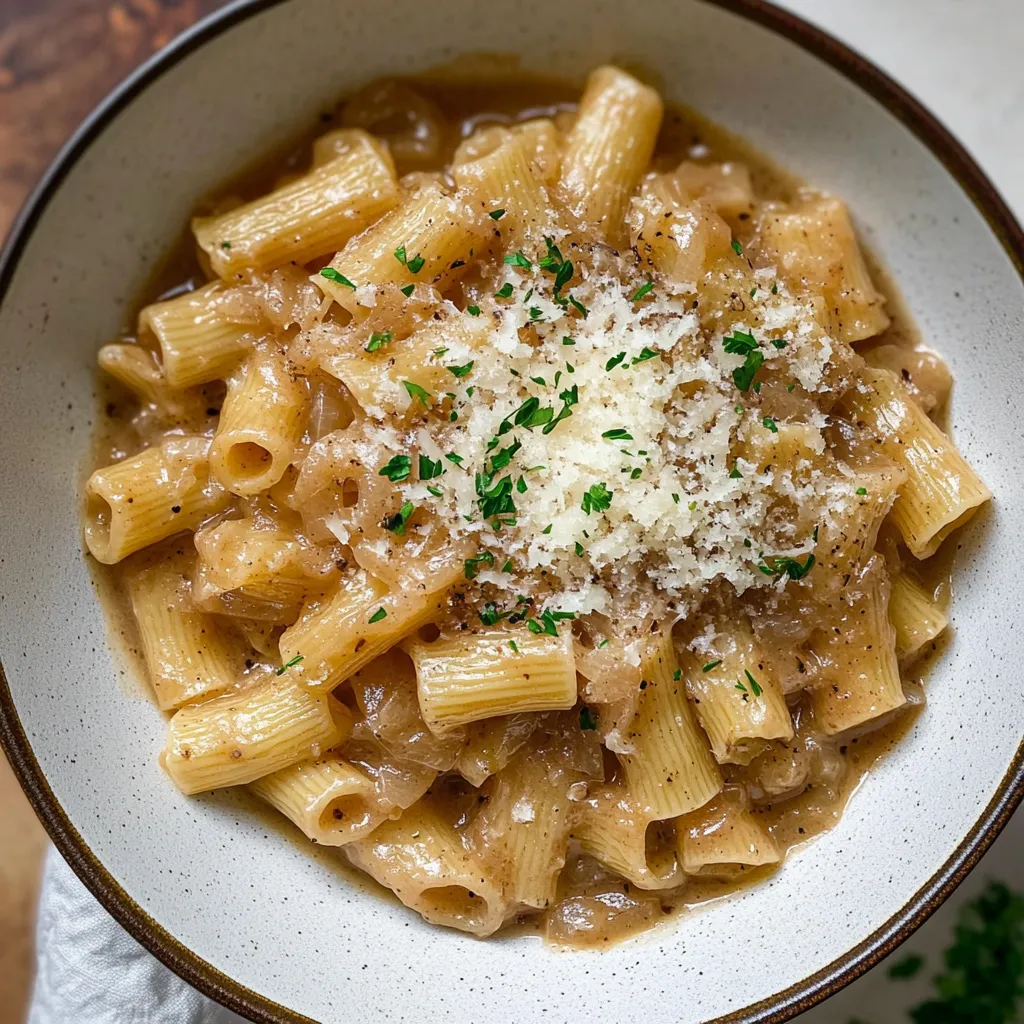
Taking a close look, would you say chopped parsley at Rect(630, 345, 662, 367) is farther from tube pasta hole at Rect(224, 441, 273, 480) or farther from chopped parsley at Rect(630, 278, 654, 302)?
tube pasta hole at Rect(224, 441, 273, 480)

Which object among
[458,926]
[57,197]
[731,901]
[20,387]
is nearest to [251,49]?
[57,197]

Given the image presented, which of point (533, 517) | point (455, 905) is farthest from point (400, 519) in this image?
point (455, 905)

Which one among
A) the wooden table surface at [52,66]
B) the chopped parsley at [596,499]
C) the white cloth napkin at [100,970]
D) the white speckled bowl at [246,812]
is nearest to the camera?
the chopped parsley at [596,499]

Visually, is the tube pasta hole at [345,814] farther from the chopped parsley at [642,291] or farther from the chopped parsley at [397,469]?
the chopped parsley at [642,291]

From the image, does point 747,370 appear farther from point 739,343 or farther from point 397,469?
point 397,469

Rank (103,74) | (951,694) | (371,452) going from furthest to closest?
(103,74) → (951,694) → (371,452)

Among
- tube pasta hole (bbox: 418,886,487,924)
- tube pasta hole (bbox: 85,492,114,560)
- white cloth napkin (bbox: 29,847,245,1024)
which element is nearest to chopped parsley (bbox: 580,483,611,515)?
tube pasta hole (bbox: 418,886,487,924)

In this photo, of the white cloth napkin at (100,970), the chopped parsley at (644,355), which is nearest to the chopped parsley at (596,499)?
the chopped parsley at (644,355)

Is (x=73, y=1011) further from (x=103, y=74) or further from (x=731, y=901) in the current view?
(x=103, y=74)
